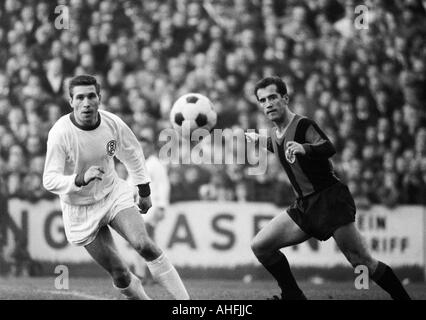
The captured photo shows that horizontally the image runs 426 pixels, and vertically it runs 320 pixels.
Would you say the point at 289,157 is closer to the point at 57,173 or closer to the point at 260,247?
the point at 260,247

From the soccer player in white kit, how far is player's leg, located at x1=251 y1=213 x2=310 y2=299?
70cm

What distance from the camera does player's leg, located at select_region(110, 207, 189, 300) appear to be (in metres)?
5.23

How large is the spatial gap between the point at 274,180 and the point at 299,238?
3.47 metres

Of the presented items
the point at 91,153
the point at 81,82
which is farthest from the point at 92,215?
the point at 81,82

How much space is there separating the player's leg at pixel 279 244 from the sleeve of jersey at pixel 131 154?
95 cm

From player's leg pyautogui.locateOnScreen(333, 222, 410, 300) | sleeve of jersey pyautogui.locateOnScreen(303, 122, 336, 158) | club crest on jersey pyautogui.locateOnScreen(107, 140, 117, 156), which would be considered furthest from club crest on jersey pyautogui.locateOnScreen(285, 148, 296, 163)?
club crest on jersey pyautogui.locateOnScreen(107, 140, 117, 156)

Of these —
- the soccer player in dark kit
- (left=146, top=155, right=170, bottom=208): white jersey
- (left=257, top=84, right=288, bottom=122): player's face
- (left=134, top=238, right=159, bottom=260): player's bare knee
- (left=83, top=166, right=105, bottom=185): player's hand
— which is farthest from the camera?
(left=146, top=155, right=170, bottom=208): white jersey

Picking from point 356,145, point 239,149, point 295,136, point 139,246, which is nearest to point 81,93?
point 139,246

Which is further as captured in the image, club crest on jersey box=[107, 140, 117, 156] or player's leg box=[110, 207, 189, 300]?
club crest on jersey box=[107, 140, 117, 156]

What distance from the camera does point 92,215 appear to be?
543cm

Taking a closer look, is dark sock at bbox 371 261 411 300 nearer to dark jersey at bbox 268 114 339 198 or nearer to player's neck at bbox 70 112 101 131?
dark jersey at bbox 268 114 339 198

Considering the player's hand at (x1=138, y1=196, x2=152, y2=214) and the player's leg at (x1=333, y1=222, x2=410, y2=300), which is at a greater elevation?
the player's hand at (x1=138, y1=196, x2=152, y2=214)

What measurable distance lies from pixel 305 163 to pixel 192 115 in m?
1.27
